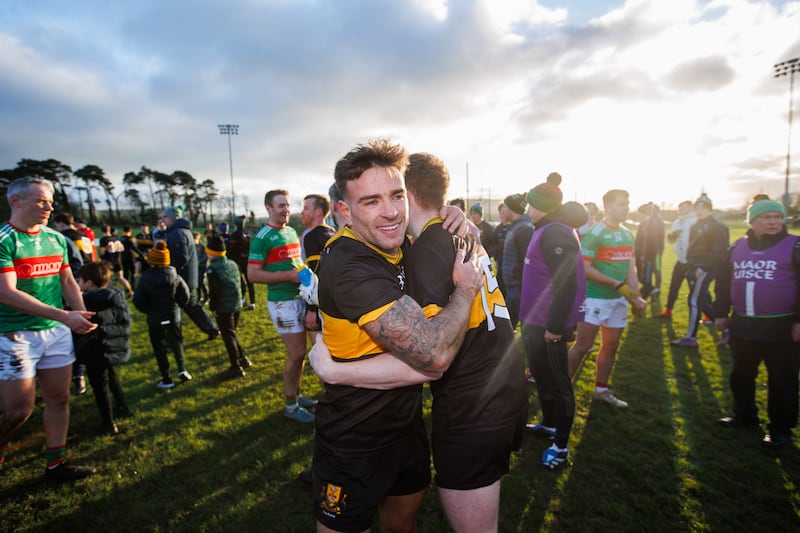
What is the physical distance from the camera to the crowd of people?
1754 millimetres

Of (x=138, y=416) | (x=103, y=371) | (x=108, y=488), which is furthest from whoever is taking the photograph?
(x=138, y=416)

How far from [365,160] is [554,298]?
2.32 meters

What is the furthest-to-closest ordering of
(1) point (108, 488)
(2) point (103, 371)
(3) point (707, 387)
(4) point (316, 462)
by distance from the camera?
1. (3) point (707, 387)
2. (2) point (103, 371)
3. (1) point (108, 488)
4. (4) point (316, 462)

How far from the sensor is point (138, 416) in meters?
4.77

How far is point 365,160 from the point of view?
5.97ft

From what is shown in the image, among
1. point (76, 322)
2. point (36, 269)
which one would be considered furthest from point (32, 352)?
point (36, 269)

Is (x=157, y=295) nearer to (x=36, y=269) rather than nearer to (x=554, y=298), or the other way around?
(x=36, y=269)

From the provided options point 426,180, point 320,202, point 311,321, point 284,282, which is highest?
point 320,202

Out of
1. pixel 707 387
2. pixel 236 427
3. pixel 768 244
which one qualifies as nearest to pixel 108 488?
pixel 236 427

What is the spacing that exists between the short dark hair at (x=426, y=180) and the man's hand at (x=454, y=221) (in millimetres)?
74

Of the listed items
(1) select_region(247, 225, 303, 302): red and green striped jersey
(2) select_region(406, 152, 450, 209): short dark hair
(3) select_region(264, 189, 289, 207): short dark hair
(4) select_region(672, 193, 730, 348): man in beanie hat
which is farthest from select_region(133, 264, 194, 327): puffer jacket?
(4) select_region(672, 193, 730, 348): man in beanie hat

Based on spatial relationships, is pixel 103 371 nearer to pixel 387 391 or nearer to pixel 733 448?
pixel 387 391

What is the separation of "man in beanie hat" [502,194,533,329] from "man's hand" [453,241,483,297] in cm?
339

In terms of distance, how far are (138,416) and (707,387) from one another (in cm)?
830
